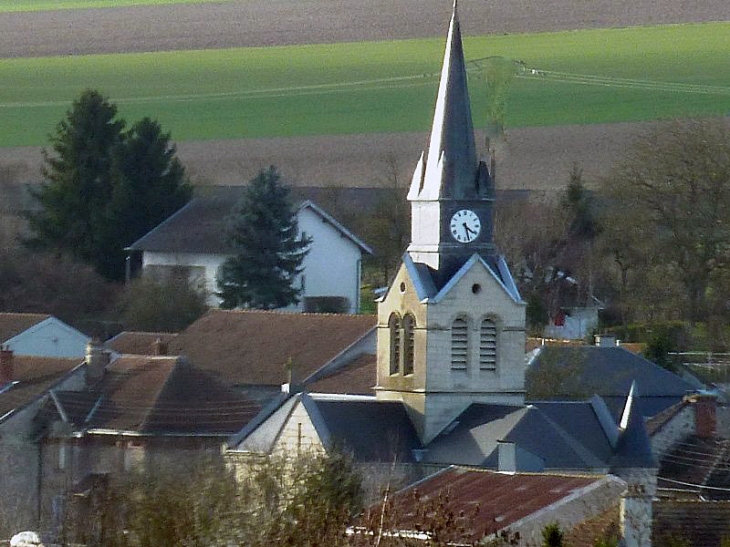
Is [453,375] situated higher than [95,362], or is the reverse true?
[95,362]

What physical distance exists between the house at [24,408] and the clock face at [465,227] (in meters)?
7.20

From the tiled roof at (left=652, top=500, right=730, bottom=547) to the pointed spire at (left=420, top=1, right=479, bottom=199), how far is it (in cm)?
1901

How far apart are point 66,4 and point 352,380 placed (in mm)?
44927

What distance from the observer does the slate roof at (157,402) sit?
43.2 meters

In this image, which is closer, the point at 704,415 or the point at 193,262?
the point at 704,415

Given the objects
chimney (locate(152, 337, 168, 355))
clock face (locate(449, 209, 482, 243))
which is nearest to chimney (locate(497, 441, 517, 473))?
clock face (locate(449, 209, 482, 243))

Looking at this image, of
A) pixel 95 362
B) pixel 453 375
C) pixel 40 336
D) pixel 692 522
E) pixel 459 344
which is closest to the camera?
pixel 692 522

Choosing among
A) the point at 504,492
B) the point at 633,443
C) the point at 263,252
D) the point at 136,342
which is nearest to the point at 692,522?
the point at 504,492

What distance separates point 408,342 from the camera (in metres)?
44.2

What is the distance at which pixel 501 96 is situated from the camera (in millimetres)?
81938

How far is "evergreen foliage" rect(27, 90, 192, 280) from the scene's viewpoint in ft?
236

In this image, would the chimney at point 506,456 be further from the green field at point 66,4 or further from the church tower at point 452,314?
the green field at point 66,4

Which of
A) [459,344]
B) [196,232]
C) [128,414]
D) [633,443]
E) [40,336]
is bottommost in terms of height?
[633,443]

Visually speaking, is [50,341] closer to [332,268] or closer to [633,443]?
[332,268]
